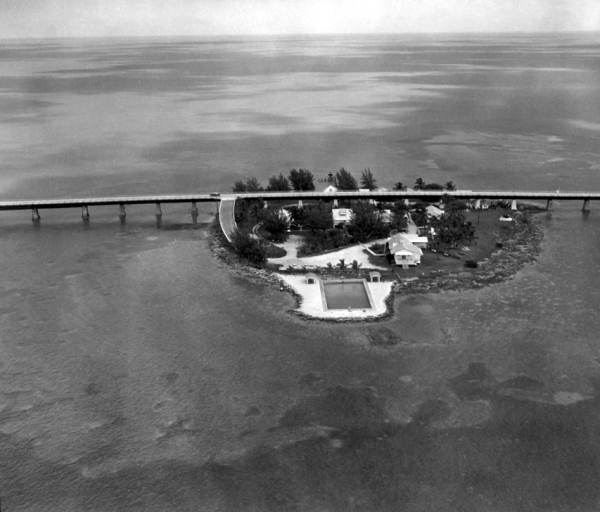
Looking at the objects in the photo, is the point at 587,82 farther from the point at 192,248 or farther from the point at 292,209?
the point at 192,248

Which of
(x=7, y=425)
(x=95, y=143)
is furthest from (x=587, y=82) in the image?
(x=7, y=425)

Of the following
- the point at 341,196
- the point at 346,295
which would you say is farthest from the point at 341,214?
the point at 346,295

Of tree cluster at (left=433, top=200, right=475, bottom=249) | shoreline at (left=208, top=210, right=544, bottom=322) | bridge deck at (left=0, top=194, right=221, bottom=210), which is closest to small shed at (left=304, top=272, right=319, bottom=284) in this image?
shoreline at (left=208, top=210, right=544, bottom=322)

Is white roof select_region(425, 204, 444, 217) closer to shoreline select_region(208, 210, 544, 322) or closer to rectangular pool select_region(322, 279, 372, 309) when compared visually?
shoreline select_region(208, 210, 544, 322)

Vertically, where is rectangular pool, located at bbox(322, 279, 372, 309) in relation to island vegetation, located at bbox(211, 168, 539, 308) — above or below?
below

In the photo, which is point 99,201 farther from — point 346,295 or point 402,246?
point 402,246

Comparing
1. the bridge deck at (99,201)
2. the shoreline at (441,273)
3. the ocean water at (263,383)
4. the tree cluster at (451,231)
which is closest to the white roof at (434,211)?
the tree cluster at (451,231)

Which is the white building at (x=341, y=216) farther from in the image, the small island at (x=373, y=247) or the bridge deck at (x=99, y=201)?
the bridge deck at (x=99, y=201)
